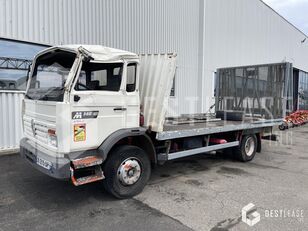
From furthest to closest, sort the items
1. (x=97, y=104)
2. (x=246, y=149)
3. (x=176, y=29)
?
(x=176, y=29) < (x=246, y=149) < (x=97, y=104)

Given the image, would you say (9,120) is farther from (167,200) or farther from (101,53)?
(167,200)

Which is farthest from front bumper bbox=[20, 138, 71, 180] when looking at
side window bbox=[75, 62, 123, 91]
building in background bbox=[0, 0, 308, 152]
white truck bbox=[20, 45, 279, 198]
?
building in background bbox=[0, 0, 308, 152]

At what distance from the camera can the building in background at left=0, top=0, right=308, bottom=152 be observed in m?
7.95

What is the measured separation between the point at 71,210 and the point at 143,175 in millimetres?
1306

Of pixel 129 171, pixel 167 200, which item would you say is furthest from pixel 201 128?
pixel 129 171

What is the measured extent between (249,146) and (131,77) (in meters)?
4.45

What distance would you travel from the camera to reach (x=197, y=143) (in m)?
5.78

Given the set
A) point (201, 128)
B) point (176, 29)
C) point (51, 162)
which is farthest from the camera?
point (176, 29)

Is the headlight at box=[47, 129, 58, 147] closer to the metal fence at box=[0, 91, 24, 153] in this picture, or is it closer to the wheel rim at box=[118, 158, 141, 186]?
the wheel rim at box=[118, 158, 141, 186]

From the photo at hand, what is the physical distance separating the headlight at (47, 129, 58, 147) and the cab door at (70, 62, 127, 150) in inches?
10.7

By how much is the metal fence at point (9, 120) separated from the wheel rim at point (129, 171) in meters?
4.82

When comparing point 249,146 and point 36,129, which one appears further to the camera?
point 249,146

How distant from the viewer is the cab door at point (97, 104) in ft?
12.8

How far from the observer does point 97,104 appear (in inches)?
161
